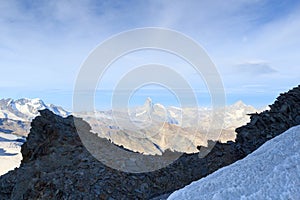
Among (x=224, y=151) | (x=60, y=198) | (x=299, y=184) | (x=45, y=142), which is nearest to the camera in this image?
(x=299, y=184)

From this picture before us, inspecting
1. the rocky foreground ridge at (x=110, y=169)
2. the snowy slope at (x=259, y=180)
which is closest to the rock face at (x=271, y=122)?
the rocky foreground ridge at (x=110, y=169)

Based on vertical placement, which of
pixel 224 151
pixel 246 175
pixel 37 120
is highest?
pixel 37 120

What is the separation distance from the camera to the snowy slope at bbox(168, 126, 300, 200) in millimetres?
4656

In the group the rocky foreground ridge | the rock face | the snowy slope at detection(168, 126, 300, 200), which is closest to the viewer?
the snowy slope at detection(168, 126, 300, 200)

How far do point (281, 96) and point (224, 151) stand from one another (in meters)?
5.25

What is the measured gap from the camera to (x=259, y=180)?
501cm

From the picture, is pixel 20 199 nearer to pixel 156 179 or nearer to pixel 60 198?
pixel 60 198

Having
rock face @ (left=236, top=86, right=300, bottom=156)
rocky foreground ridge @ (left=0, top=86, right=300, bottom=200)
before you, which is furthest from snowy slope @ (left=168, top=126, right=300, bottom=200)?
rock face @ (left=236, top=86, right=300, bottom=156)

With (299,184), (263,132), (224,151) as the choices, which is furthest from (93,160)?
(299,184)

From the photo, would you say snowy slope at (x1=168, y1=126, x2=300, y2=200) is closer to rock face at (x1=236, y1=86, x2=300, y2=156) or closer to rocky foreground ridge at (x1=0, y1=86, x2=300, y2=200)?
rocky foreground ridge at (x1=0, y1=86, x2=300, y2=200)

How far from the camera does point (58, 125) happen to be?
23.6 metres

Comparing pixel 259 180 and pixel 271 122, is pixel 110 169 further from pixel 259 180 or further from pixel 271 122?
pixel 259 180

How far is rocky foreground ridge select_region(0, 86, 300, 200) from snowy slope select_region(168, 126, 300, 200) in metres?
9.74

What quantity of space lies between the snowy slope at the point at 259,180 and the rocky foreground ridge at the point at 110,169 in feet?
31.9
